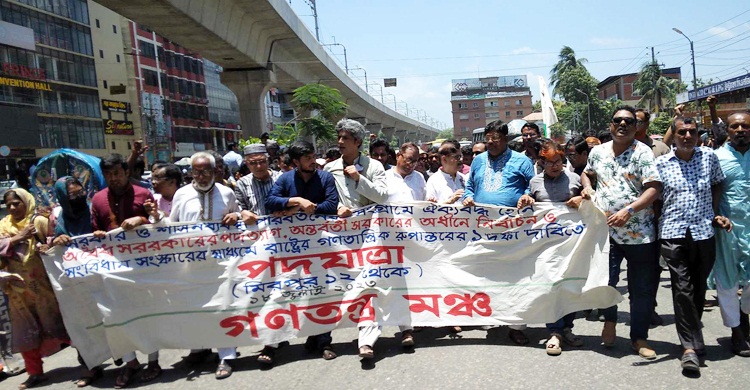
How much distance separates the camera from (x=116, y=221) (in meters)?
4.66

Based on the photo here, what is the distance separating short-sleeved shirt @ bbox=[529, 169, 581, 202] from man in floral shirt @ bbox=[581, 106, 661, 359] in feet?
1.16

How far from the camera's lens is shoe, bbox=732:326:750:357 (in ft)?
13.5

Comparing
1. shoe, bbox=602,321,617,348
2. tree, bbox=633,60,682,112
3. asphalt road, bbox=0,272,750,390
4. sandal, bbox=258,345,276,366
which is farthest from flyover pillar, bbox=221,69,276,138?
tree, bbox=633,60,682,112

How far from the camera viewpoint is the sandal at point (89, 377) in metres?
4.44

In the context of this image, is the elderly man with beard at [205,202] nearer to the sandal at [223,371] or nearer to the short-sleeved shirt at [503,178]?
the sandal at [223,371]

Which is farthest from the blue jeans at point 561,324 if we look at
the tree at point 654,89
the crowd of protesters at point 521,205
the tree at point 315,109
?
the tree at point 654,89

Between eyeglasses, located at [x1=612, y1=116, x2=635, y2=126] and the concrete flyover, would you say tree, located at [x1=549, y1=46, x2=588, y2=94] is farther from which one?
eyeglasses, located at [x1=612, y1=116, x2=635, y2=126]

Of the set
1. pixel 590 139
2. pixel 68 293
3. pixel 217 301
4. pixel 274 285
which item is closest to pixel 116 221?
pixel 68 293

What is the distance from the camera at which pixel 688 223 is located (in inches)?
158

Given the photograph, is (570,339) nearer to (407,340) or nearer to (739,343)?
(739,343)

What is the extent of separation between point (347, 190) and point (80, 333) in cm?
246

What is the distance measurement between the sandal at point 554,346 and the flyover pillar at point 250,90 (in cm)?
1987

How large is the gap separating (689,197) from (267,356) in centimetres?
336

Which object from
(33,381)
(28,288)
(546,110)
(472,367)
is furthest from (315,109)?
(472,367)
